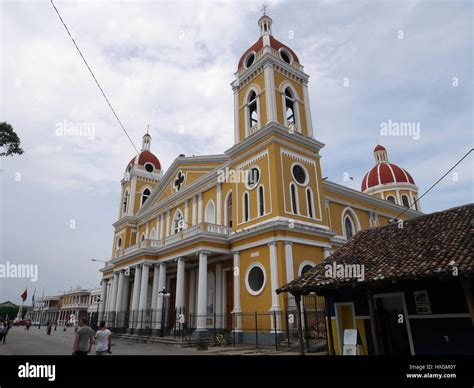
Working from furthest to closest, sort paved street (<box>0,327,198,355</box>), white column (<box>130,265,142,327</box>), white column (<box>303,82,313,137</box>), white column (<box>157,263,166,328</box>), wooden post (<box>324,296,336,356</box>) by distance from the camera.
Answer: white column (<box>130,265,142,327</box>) → white column (<box>303,82,313,137</box>) → white column (<box>157,263,166,328</box>) → paved street (<box>0,327,198,355</box>) → wooden post (<box>324,296,336,356</box>)

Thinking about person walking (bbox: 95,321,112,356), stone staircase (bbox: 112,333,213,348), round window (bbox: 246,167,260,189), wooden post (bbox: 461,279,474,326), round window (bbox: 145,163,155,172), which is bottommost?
stone staircase (bbox: 112,333,213,348)

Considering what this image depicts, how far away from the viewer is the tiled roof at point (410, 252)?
828 cm

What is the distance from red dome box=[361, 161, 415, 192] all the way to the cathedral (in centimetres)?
1349

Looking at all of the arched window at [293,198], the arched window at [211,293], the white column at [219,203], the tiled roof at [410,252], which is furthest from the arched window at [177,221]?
the tiled roof at [410,252]

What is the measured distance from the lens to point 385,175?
4194 centimetres

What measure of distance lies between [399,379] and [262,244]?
40.1 feet

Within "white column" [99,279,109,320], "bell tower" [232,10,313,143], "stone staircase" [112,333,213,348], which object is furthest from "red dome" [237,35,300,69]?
"white column" [99,279,109,320]

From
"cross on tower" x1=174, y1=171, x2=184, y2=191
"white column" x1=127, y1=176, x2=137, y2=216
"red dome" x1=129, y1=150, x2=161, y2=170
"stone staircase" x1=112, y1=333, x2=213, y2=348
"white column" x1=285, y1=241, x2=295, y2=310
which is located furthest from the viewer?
"red dome" x1=129, y1=150, x2=161, y2=170

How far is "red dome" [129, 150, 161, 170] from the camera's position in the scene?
37.6 metres

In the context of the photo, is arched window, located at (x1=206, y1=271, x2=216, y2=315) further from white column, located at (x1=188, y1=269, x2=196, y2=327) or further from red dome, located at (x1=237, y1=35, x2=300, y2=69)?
red dome, located at (x1=237, y1=35, x2=300, y2=69)

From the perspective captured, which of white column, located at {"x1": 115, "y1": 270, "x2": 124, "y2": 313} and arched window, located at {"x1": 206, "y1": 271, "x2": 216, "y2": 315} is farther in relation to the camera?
white column, located at {"x1": 115, "y1": 270, "x2": 124, "y2": 313}

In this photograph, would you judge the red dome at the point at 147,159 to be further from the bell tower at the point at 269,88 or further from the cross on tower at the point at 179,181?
the bell tower at the point at 269,88

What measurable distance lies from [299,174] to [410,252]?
37.5 feet

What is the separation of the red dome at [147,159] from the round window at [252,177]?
797 inches
